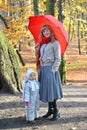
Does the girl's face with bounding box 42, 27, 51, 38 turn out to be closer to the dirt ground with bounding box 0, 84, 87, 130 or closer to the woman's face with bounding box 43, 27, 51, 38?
the woman's face with bounding box 43, 27, 51, 38

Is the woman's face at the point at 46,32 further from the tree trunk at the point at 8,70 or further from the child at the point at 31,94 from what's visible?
the tree trunk at the point at 8,70

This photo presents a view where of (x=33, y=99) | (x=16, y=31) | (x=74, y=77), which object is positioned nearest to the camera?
(x=33, y=99)

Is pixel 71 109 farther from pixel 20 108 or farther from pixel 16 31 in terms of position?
pixel 16 31

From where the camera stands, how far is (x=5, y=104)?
838 cm

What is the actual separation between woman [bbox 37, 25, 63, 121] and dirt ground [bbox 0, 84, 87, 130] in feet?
1.78

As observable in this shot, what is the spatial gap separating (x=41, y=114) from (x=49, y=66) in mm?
1331

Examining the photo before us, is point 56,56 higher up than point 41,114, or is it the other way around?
point 56,56

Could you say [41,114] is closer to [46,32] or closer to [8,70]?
[46,32]

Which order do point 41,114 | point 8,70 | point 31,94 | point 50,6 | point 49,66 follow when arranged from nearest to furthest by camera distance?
point 31,94 < point 49,66 < point 41,114 < point 8,70 < point 50,6

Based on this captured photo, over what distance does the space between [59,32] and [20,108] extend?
225 cm

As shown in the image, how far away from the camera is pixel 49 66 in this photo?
22.6ft

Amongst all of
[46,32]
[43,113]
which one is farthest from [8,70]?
[46,32]

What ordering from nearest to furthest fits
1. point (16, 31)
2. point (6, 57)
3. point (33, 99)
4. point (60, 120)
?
point (33, 99)
point (60, 120)
point (6, 57)
point (16, 31)

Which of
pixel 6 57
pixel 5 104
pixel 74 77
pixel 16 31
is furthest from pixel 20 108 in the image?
pixel 74 77
